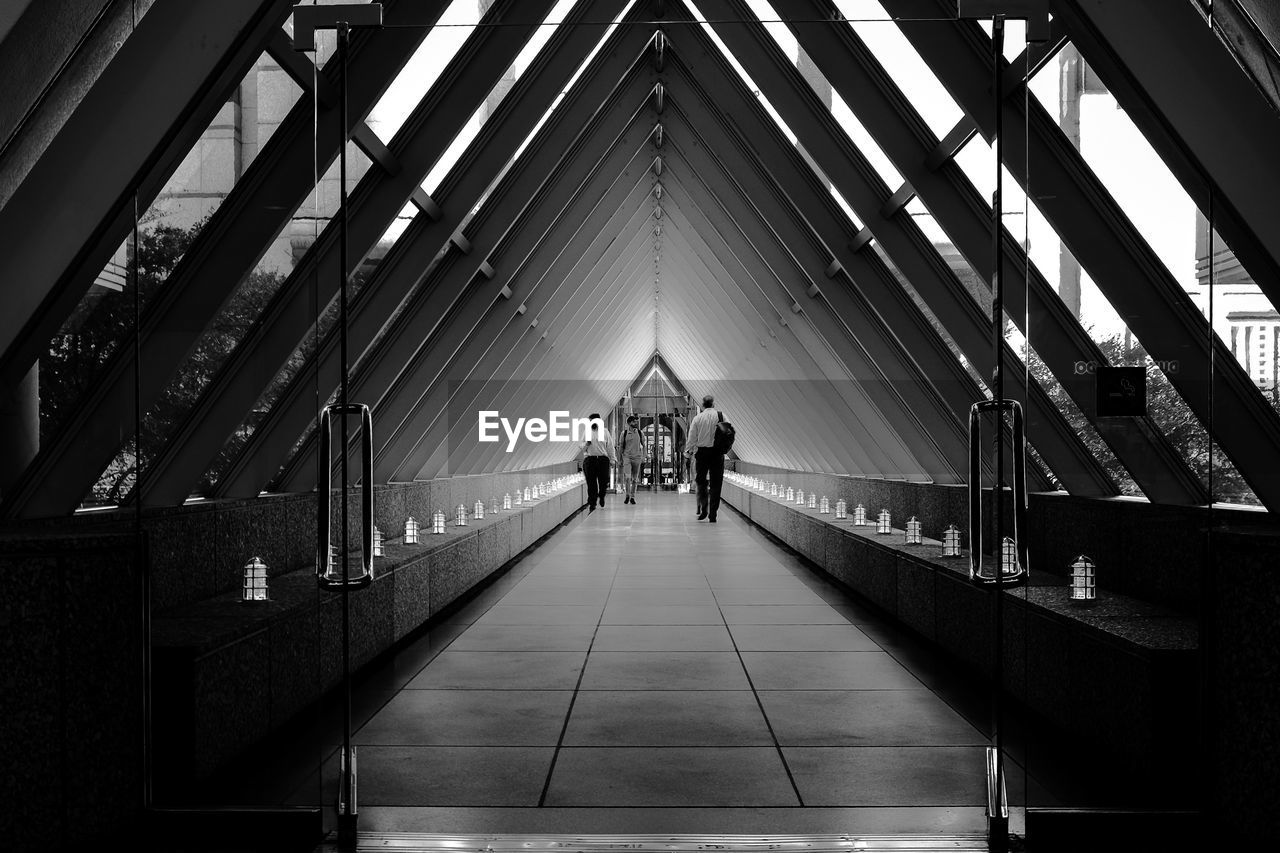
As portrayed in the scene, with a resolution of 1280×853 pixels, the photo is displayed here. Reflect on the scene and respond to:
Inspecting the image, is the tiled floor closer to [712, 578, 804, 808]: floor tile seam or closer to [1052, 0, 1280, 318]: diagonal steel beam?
[712, 578, 804, 808]: floor tile seam

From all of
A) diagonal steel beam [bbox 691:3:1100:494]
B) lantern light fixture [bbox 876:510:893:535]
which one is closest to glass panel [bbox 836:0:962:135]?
diagonal steel beam [bbox 691:3:1100:494]

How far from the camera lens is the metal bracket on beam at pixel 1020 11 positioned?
171 inches

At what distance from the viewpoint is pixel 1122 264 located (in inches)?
222

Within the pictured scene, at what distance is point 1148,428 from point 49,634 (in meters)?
4.71

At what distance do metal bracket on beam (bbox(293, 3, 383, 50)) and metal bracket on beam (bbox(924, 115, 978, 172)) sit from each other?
136 inches

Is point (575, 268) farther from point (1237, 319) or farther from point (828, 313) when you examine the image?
point (1237, 319)

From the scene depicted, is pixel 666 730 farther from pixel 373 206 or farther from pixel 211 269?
pixel 373 206

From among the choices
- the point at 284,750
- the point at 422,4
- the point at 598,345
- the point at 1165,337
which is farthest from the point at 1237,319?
the point at 598,345

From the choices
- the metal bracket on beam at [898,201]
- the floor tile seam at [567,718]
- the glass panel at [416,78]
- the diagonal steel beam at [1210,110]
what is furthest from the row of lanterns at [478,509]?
the diagonal steel beam at [1210,110]

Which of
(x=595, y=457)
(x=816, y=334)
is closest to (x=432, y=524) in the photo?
(x=816, y=334)

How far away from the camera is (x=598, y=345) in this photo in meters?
23.9

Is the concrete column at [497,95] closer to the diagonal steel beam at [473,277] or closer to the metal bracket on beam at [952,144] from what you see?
the diagonal steel beam at [473,277]

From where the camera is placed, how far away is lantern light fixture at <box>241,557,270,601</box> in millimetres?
5633

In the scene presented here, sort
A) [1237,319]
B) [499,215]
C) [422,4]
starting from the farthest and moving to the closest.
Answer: [499,215]
[422,4]
[1237,319]
